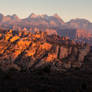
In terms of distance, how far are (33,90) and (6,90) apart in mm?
2608

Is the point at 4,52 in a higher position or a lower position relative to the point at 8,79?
lower

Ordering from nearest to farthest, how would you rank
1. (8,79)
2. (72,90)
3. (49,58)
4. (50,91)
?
(50,91), (72,90), (8,79), (49,58)

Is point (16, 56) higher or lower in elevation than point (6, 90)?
lower

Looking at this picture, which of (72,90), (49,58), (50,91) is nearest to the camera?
(50,91)

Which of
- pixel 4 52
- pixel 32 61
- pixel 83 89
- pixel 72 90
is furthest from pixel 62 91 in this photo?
pixel 4 52

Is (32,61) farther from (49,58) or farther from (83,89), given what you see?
(83,89)

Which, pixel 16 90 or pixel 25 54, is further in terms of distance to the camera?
pixel 25 54

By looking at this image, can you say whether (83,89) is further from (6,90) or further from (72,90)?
(6,90)

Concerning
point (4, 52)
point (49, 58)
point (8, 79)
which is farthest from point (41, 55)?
point (8, 79)

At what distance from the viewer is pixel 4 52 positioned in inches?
7564

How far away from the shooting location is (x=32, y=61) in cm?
17325

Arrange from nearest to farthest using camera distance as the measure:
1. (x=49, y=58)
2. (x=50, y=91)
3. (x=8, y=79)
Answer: (x=50, y=91), (x=8, y=79), (x=49, y=58)

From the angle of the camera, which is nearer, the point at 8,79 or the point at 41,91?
the point at 41,91

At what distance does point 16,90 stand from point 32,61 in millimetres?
155621
